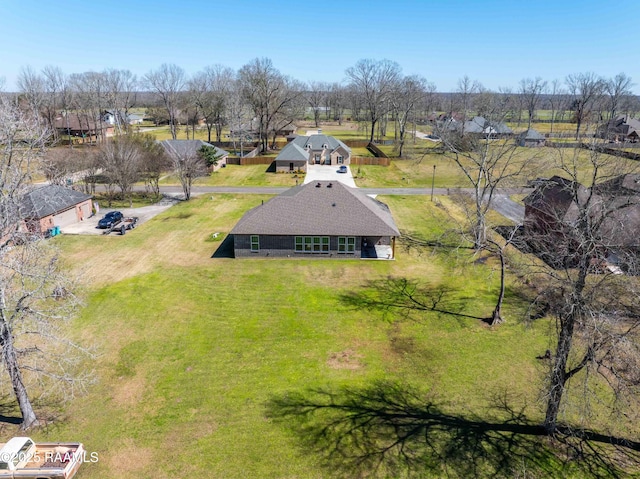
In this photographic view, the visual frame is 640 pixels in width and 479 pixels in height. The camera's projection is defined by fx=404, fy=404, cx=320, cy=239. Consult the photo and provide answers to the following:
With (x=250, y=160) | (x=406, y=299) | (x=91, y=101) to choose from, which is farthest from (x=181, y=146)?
(x=406, y=299)

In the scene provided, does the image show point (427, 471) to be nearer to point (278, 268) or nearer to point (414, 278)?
point (414, 278)

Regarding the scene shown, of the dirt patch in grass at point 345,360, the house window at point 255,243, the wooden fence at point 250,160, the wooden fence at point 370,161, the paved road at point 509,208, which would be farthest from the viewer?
the wooden fence at point 370,161

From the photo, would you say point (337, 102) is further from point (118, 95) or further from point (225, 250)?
point (225, 250)

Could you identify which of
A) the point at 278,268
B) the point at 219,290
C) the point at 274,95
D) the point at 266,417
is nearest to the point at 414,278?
the point at 278,268

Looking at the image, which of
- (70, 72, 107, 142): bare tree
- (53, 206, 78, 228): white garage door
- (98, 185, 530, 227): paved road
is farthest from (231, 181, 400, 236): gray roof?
(70, 72, 107, 142): bare tree

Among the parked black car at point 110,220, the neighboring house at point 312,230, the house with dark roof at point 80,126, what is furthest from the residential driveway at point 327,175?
the house with dark roof at point 80,126

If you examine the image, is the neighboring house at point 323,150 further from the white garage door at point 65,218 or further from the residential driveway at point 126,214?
the white garage door at point 65,218

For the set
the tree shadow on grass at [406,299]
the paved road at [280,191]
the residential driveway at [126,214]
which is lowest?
the tree shadow on grass at [406,299]
